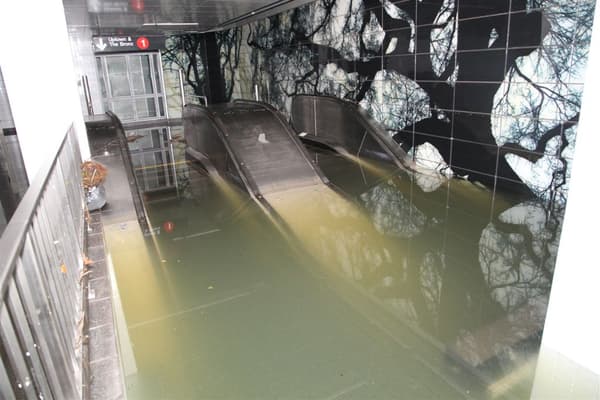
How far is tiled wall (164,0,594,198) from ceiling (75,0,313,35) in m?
1.73

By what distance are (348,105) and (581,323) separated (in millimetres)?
8291

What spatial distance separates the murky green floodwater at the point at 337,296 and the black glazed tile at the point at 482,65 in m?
2.03

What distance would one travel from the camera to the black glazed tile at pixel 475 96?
7164 millimetres

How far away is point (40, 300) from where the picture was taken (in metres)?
2.21

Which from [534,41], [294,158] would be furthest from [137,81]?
[534,41]

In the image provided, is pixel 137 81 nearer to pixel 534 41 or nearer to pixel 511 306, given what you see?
pixel 534 41

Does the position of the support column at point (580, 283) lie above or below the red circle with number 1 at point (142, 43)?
below

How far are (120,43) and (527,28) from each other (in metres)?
12.7

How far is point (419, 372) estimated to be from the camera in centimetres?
308

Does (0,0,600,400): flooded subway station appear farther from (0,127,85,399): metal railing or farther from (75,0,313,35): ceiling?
(75,0,313,35): ceiling

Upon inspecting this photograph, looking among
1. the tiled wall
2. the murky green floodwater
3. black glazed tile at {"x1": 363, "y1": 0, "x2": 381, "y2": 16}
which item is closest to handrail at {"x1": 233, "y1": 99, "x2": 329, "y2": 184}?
the murky green floodwater

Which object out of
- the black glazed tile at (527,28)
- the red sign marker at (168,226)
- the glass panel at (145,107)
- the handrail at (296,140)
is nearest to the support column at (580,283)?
the black glazed tile at (527,28)

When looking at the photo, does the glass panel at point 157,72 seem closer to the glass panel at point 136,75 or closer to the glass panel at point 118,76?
the glass panel at point 136,75

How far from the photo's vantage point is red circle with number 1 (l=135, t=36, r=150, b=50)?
49.2ft
